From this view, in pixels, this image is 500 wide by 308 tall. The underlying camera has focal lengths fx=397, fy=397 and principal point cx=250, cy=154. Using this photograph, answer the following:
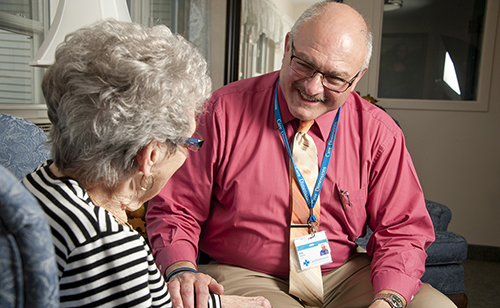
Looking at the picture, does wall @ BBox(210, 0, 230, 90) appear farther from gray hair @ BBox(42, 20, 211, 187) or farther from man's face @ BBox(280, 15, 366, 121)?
gray hair @ BBox(42, 20, 211, 187)

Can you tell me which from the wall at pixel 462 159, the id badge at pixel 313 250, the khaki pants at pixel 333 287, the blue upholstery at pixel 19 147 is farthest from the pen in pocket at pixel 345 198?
the wall at pixel 462 159

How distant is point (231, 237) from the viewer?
1349 millimetres

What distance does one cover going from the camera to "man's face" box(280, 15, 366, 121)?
4.25 ft

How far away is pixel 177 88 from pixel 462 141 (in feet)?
11.3

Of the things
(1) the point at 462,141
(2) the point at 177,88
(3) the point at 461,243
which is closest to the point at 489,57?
(1) the point at 462,141

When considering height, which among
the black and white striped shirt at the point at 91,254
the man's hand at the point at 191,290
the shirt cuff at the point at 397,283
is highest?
the black and white striped shirt at the point at 91,254

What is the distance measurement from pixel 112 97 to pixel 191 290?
22.1 inches

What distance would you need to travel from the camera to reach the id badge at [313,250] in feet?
4.23

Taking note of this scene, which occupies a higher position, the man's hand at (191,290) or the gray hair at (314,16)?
the gray hair at (314,16)

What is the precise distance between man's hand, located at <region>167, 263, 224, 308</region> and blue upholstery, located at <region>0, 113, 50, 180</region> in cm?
55

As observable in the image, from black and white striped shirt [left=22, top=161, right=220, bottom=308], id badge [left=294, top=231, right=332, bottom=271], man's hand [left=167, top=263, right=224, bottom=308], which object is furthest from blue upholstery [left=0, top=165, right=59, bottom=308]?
id badge [left=294, top=231, right=332, bottom=271]

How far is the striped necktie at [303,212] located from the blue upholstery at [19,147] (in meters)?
0.80

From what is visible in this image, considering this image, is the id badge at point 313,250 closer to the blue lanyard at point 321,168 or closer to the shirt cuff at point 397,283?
the blue lanyard at point 321,168

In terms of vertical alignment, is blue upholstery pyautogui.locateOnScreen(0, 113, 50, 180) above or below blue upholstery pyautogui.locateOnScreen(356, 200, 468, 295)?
above
